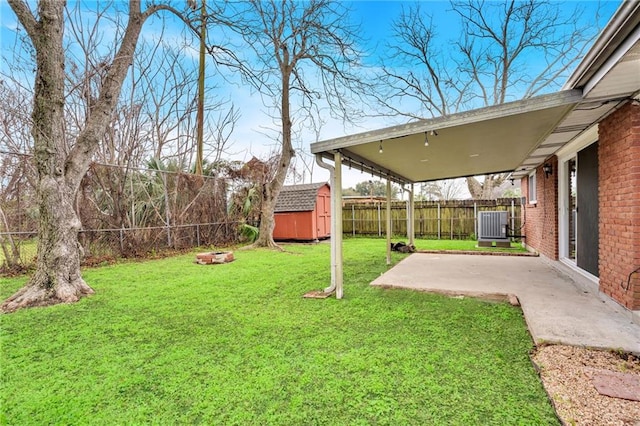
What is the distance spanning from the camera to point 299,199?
570 inches

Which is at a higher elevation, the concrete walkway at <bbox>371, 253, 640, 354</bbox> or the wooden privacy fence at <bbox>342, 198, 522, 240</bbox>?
the wooden privacy fence at <bbox>342, 198, 522, 240</bbox>

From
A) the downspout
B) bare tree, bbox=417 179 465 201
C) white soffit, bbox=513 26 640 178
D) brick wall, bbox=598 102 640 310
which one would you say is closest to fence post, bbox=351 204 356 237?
the downspout

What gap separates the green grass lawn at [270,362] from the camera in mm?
2137

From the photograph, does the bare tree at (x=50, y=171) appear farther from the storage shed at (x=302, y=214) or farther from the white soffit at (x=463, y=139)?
the storage shed at (x=302, y=214)

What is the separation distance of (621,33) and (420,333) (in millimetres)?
2973

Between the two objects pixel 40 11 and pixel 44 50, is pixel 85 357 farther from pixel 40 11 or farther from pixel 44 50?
pixel 40 11

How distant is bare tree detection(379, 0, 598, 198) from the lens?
15.7 meters

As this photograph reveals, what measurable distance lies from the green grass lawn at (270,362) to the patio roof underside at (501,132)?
2.33 metres

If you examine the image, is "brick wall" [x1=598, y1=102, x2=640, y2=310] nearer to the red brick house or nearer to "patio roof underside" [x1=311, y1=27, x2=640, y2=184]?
the red brick house

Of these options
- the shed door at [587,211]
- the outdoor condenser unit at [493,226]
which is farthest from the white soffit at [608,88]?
the outdoor condenser unit at [493,226]

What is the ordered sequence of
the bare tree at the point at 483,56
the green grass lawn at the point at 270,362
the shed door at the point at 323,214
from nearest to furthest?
the green grass lawn at the point at 270,362
the shed door at the point at 323,214
the bare tree at the point at 483,56

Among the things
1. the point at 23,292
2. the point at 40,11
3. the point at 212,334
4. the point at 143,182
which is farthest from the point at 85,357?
the point at 143,182

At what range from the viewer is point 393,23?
17.2m

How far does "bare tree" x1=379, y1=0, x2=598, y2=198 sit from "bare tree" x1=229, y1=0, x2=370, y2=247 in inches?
349
